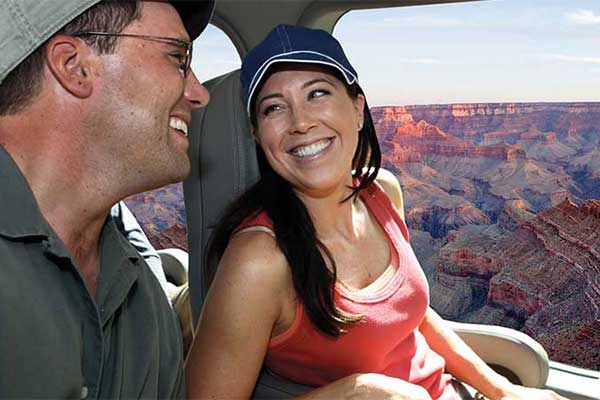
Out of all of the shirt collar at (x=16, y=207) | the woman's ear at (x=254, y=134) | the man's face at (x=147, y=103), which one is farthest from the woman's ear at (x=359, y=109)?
the shirt collar at (x=16, y=207)

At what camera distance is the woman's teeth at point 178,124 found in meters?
1.16

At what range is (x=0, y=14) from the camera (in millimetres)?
965

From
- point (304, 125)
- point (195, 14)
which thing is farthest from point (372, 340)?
point (195, 14)

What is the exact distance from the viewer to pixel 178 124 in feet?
3.90

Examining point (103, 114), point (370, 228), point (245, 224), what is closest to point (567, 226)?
point (370, 228)

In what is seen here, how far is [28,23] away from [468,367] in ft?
4.49

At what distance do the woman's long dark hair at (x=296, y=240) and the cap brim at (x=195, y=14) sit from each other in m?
0.31

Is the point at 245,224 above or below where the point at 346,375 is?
above

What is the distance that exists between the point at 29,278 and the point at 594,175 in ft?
5.84

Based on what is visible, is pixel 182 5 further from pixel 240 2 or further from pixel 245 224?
pixel 240 2

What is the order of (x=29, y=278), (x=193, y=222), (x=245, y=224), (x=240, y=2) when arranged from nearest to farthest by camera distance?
1. (x=29, y=278)
2. (x=245, y=224)
3. (x=193, y=222)
4. (x=240, y=2)

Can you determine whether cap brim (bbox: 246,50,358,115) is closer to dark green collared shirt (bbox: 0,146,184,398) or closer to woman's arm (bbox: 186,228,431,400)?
woman's arm (bbox: 186,228,431,400)

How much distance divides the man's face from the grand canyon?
98 centimetres

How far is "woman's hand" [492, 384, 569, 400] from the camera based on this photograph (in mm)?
1712
